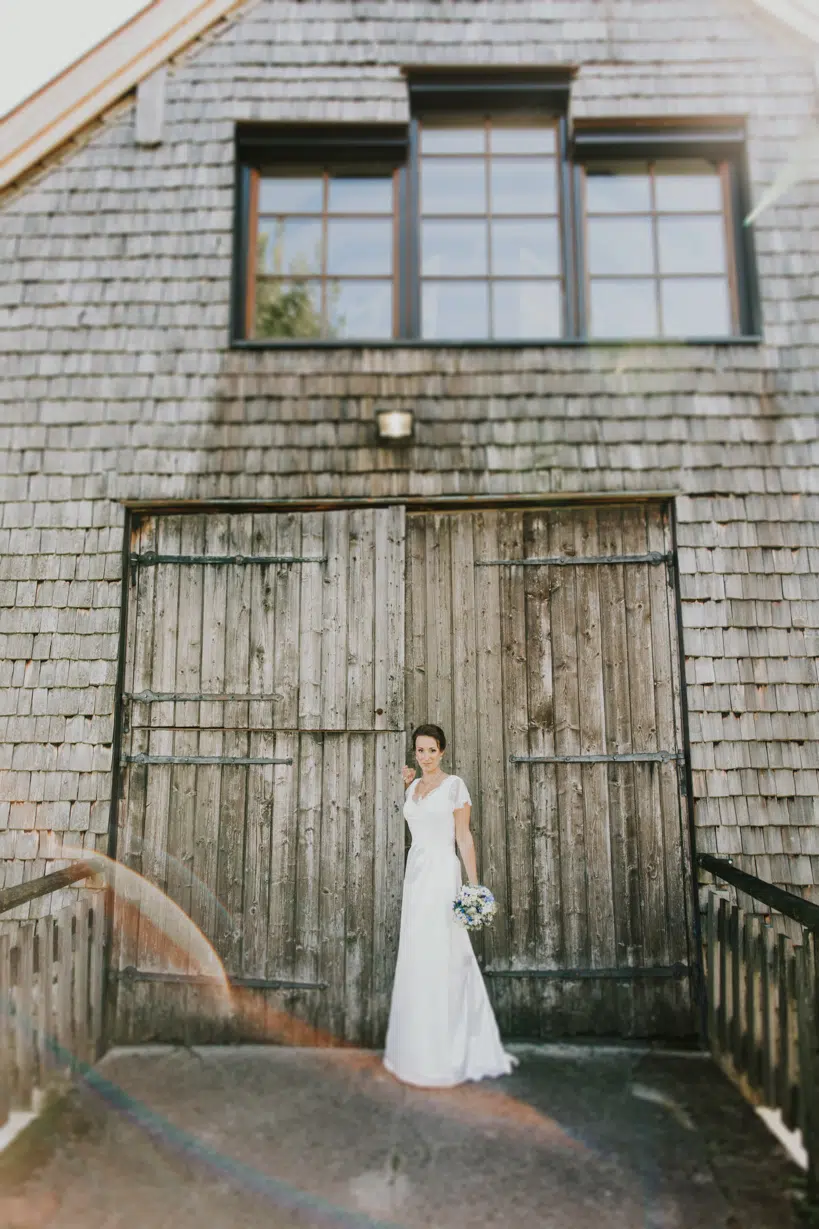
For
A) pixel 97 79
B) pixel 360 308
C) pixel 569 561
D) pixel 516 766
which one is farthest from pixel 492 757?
pixel 97 79

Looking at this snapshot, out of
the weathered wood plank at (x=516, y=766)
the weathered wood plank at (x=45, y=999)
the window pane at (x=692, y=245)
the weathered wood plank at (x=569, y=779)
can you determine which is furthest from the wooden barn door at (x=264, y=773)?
→ the window pane at (x=692, y=245)

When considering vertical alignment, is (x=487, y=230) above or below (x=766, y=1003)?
above

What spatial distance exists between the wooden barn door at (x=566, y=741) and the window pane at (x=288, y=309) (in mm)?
1334

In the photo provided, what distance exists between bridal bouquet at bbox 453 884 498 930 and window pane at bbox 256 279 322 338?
3171mm

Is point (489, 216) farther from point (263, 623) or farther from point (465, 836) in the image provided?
point (465, 836)

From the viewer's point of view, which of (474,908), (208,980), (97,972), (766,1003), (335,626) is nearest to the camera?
(766,1003)

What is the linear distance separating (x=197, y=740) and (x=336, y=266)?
9.35 feet

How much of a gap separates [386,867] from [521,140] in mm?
4286

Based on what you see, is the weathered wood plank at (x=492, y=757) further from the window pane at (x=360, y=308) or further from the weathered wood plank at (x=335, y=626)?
the window pane at (x=360, y=308)

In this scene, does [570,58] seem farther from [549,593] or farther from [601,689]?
[601,689]

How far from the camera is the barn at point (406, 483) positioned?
411 centimetres

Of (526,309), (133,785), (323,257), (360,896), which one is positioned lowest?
(360,896)

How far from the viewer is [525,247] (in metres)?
4.67

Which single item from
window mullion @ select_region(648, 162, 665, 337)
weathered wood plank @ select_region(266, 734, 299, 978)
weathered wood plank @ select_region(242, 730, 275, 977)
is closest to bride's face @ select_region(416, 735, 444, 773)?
weathered wood plank @ select_region(266, 734, 299, 978)
